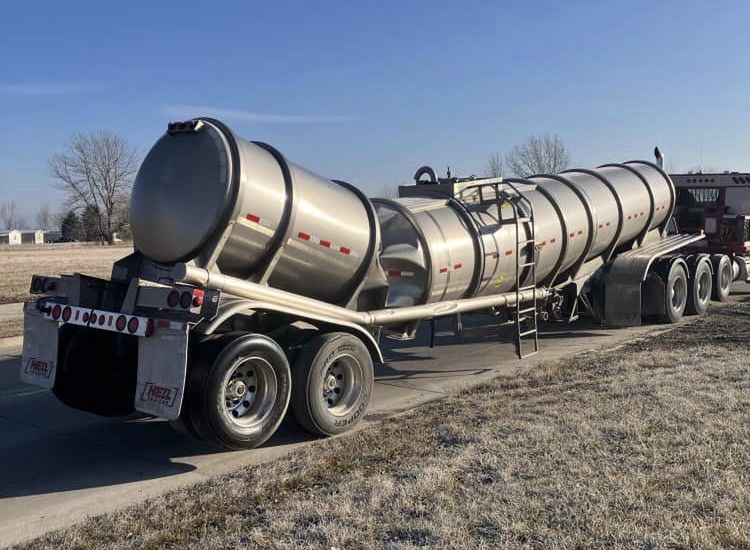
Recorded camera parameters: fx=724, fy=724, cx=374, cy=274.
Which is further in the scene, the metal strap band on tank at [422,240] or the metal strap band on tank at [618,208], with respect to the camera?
the metal strap band on tank at [618,208]

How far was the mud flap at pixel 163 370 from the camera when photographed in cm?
555

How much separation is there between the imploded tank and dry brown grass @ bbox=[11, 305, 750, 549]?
5.79 ft

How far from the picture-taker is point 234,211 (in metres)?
6.27

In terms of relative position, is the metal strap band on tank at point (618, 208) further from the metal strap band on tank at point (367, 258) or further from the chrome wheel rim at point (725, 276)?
the metal strap band on tank at point (367, 258)

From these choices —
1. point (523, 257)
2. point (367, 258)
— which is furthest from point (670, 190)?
point (367, 258)

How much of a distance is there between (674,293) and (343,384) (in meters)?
8.72

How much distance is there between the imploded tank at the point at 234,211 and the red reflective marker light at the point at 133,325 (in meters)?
0.80

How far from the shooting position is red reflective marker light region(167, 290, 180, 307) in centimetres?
571

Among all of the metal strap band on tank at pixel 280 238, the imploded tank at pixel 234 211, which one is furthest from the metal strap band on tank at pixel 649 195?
the metal strap band on tank at pixel 280 238

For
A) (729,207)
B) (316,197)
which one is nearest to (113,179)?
(729,207)

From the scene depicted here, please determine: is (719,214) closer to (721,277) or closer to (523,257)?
(721,277)

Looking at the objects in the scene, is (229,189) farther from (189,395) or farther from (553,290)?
(553,290)

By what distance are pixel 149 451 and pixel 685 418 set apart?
15.6ft

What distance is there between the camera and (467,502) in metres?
4.67
